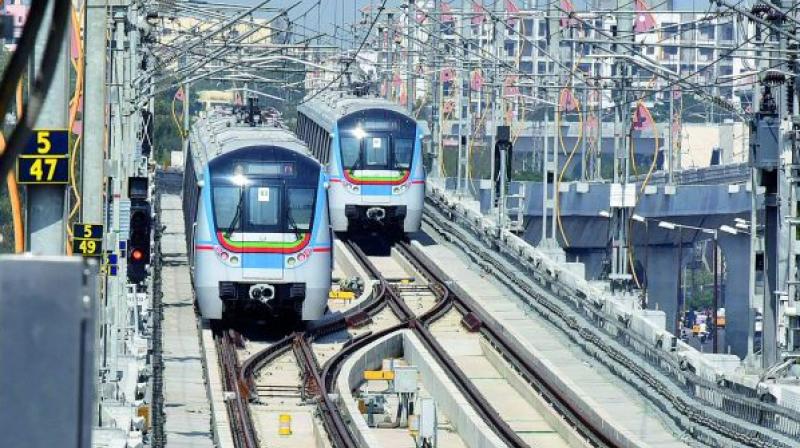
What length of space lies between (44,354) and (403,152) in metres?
37.2

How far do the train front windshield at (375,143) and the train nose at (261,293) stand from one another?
11.6 meters

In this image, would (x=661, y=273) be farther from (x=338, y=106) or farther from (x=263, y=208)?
(x=263, y=208)

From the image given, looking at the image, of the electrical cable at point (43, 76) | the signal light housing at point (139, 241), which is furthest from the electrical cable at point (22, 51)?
the signal light housing at point (139, 241)

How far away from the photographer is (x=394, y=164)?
42031 mm

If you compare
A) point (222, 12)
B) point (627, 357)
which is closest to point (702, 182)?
point (222, 12)

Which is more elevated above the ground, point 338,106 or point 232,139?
point 338,106

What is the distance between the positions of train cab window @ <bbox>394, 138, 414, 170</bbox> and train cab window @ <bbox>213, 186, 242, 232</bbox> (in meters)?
11.8

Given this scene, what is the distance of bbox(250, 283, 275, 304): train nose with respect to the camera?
30672 mm

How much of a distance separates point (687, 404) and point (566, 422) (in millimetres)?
1675

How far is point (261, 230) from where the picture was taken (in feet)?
100

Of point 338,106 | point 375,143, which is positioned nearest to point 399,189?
point 375,143

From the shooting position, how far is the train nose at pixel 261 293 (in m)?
30.7

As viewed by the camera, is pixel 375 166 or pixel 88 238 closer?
pixel 88 238

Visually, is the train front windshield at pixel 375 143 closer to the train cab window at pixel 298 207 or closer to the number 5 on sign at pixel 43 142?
the train cab window at pixel 298 207
